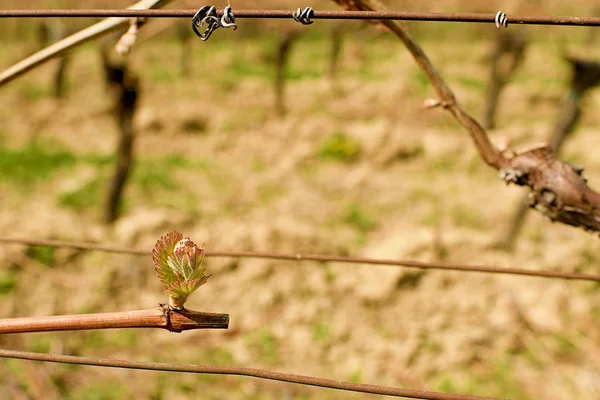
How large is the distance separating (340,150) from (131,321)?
554 cm

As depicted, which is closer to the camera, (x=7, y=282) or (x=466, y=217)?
(x=7, y=282)

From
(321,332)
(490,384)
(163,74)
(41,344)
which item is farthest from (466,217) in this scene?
(163,74)

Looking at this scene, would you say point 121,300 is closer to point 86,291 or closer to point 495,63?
point 86,291

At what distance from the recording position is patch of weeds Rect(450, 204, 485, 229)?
5.14 metres

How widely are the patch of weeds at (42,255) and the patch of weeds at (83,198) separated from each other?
0.85m

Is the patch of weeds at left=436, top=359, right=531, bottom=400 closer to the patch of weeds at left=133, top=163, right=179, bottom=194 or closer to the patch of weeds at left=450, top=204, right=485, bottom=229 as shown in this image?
the patch of weeds at left=450, top=204, right=485, bottom=229

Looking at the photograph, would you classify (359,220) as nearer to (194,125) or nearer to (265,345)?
(265,345)

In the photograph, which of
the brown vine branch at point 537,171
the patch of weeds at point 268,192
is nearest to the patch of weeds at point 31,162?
the patch of weeds at point 268,192

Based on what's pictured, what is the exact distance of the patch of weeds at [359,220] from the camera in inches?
197

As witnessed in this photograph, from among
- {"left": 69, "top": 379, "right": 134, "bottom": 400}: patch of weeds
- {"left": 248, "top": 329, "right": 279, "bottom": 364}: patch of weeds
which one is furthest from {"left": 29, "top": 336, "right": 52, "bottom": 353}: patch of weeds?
{"left": 248, "top": 329, "right": 279, "bottom": 364}: patch of weeds

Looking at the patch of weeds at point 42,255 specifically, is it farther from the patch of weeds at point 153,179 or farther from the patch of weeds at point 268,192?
the patch of weeds at point 268,192

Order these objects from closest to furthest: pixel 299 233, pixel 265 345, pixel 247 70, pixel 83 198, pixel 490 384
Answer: pixel 490 384 < pixel 265 345 < pixel 299 233 < pixel 83 198 < pixel 247 70

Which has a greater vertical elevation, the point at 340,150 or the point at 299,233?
the point at 340,150

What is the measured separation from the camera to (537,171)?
1203 mm
